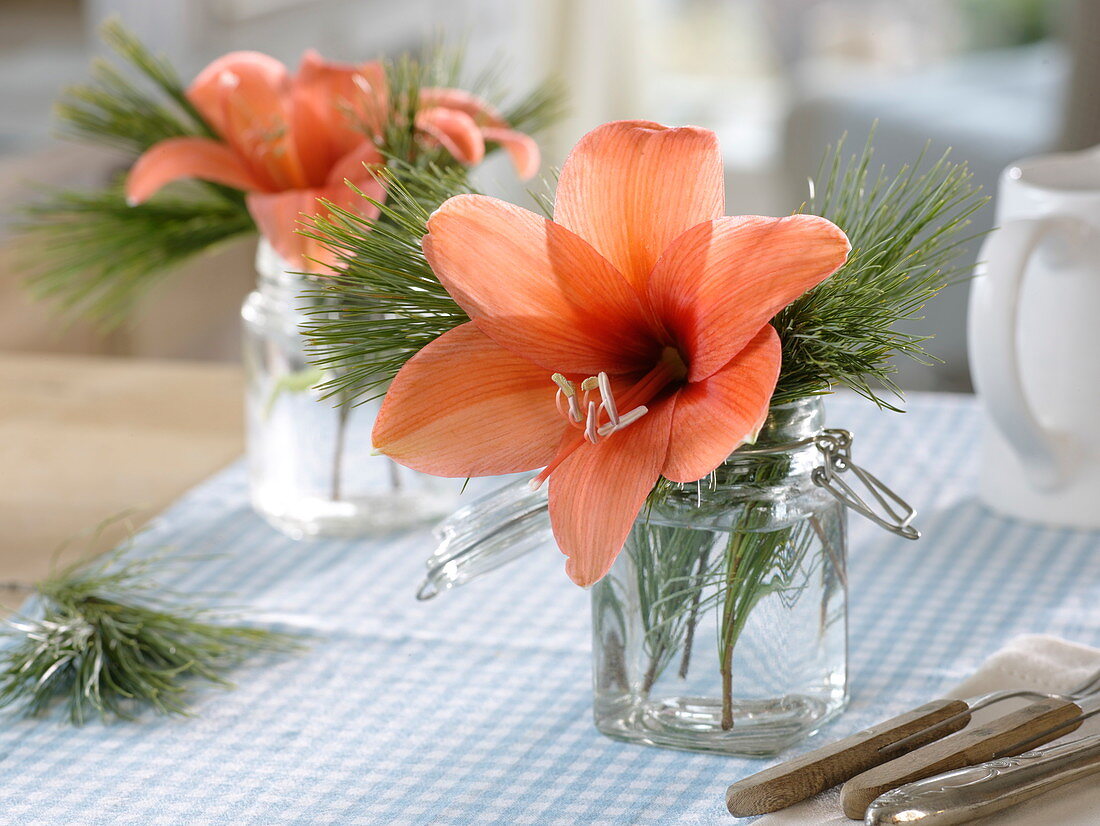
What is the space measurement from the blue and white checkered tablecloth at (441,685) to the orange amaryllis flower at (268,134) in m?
0.20

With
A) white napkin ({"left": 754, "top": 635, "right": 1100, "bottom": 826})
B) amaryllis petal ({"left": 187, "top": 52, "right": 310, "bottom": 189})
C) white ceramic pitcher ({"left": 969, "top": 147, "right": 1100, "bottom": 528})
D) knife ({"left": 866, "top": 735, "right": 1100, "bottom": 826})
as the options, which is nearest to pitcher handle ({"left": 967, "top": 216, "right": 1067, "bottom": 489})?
white ceramic pitcher ({"left": 969, "top": 147, "right": 1100, "bottom": 528})

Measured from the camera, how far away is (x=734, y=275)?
0.46 meters

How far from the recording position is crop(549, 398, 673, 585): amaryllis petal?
0.46 meters

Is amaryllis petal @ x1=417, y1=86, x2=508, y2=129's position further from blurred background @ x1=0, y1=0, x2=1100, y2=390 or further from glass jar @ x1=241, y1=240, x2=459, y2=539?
glass jar @ x1=241, y1=240, x2=459, y2=539

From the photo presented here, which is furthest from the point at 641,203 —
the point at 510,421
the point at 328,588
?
the point at 328,588

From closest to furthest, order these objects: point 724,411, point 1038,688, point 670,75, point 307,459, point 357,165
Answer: point 724,411 → point 1038,688 → point 357,165 → point 307,459 → point 670,75

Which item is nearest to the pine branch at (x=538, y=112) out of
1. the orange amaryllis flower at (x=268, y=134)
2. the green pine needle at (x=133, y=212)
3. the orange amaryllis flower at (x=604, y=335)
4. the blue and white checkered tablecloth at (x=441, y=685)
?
the green pine needle at (x=133, y=212)

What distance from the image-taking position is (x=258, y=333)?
2.61ft

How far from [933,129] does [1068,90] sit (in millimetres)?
522

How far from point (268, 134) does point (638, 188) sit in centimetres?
31

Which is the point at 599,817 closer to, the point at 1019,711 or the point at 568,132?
the point at 1019,711

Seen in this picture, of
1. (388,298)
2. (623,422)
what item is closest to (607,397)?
(623,422)

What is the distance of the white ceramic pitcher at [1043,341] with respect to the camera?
2.33 ft

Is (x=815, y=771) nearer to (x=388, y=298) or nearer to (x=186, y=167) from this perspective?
(x=388, y=298)
